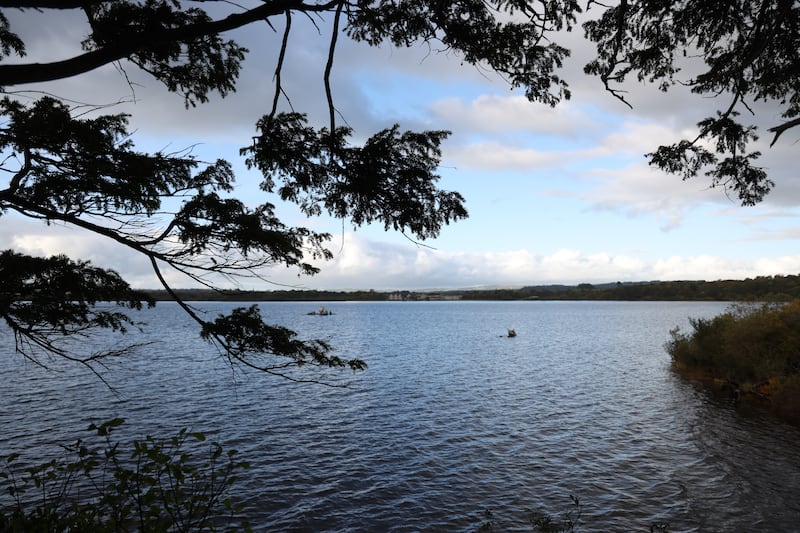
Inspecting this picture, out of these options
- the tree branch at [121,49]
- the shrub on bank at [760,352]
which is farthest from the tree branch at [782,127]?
the shrub on bank at [760,352]

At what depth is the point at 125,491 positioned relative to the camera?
34.2 ft

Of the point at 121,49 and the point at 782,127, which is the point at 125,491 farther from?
the point at 782,127

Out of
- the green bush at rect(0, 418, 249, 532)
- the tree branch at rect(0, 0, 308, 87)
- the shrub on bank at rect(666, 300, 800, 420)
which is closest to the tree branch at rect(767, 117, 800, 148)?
the tree branch at rect(0, 0, 308, 87)

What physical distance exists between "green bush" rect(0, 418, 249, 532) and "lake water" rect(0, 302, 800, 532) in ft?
5.76

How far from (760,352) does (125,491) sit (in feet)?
118

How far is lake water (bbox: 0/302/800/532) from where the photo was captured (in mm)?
14422

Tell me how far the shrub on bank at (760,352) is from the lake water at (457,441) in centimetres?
252

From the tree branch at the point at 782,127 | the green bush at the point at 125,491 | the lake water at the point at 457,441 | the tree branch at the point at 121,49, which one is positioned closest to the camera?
the green bush at the point at 125,491

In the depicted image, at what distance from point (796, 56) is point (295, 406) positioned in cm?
2763

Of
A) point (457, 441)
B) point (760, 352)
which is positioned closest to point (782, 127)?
point (457, 441)

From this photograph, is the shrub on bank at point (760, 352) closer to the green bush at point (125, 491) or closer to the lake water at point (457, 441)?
the lake water at point (457, 441)

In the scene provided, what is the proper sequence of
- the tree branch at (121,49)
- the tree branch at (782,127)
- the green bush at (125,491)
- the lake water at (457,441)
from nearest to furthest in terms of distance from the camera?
the green bush at (125,491), the tree branch at (121,49), the tree branch at (782,127), the lake water at (457,441)

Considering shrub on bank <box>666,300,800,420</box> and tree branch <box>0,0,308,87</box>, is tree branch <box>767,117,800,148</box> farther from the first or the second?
shrub on bank <box>666,300,800,420</box>

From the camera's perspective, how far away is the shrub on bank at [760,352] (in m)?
27.1
